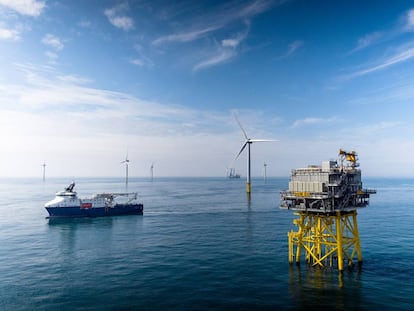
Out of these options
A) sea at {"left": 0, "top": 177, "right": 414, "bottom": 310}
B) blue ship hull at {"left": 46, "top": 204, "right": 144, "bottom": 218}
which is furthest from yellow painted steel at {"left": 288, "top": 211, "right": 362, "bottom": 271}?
blue ship hull at {"left": 46, "top": 204, "right": 144, "bottom": 218}

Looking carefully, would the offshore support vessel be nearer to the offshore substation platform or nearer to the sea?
the sea

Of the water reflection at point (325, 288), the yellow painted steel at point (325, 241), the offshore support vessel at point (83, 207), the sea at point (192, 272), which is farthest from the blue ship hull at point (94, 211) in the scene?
the water reflection at point (325, 288)

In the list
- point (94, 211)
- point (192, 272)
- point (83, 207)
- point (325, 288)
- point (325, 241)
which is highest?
point (325, 241)

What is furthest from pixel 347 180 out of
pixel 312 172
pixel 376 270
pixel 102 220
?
pixel 102 220

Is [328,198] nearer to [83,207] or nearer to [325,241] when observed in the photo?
[325,241]

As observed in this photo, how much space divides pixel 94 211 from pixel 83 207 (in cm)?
481

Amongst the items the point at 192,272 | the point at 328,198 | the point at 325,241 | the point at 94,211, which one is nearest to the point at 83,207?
the point at 94,211

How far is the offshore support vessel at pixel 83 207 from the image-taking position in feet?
392

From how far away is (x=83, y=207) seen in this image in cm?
12481

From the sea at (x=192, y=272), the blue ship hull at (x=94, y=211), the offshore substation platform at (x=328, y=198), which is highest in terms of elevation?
the offshore substation platform at (x=328, y=198)

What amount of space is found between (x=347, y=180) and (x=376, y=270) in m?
16.2

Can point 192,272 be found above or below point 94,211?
below

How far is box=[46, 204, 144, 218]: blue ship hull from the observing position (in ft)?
390

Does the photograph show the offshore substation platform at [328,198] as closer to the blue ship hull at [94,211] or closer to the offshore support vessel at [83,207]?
the offshore support vessel at [83,207]
